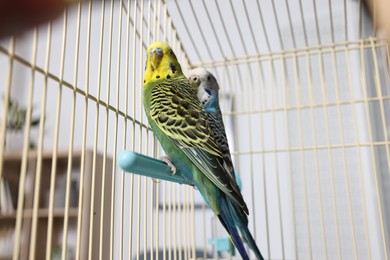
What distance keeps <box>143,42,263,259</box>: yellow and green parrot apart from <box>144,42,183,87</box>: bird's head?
0.04 m

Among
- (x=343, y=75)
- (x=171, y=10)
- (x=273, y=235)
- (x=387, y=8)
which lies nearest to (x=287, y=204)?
(x=273, y=235)

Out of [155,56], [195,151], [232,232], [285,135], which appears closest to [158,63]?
[155,56]

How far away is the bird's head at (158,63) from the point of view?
81 centimetres

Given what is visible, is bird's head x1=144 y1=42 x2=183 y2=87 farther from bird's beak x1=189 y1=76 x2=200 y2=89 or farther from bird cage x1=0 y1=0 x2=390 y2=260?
bird cage x1=0 y1=0 x2=390 y2=260

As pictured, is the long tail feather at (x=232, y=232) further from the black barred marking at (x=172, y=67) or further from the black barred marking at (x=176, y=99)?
the black barred marking at (x=172, y=67)

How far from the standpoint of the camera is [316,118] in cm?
170

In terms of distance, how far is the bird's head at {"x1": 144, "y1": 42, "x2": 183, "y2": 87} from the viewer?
0.81 meters

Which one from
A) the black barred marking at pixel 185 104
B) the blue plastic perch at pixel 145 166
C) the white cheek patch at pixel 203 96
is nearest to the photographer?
the blue plastic perch at pixel 145 166

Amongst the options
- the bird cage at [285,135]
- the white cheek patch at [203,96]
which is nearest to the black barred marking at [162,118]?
the white cheek patch at [203,96]

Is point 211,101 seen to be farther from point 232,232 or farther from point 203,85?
point 232,232

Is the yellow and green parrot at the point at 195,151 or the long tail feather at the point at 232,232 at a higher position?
the yellow and green parrot at the point at 195,151

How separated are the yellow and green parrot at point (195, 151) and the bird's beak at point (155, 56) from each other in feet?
0.19

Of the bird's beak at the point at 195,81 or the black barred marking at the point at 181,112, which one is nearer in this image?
the black barred marking at the point at 181,112

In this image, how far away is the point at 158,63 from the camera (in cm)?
82
